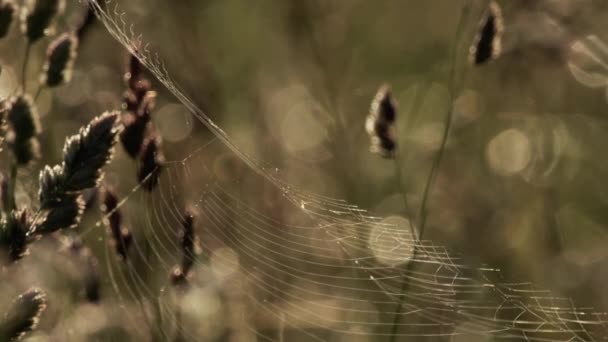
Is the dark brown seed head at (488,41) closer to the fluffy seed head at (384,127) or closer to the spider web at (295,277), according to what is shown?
the fluffy seed head at (384,127)

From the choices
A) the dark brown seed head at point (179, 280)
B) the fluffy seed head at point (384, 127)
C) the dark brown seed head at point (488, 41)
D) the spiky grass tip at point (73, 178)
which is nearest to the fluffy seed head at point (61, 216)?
the spiky grass tip at point (73, 178)

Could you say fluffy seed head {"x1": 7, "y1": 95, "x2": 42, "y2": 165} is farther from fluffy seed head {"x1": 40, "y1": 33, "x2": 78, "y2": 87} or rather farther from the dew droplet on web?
the dew droplet on web

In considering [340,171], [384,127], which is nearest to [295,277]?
[340,171]

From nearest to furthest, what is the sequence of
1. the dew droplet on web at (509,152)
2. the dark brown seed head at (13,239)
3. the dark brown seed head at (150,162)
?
1. the dark brown seed head at (13,239)
2. the dark brown seed head at (150,162)
3. the dew droplet on web at (509,152)

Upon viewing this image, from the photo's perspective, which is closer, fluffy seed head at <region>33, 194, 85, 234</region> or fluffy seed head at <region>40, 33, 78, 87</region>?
fluffy seed head at <region>33, 194, 85, 234</region>

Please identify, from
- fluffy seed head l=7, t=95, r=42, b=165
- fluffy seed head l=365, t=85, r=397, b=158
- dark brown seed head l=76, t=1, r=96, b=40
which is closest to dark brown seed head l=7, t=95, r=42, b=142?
fluffy seed head l=7, t=95, r=42, b=165

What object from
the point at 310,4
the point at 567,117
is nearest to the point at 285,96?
the point at 310,4

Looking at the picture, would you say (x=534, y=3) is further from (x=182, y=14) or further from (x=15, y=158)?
(x=15, y=158)
